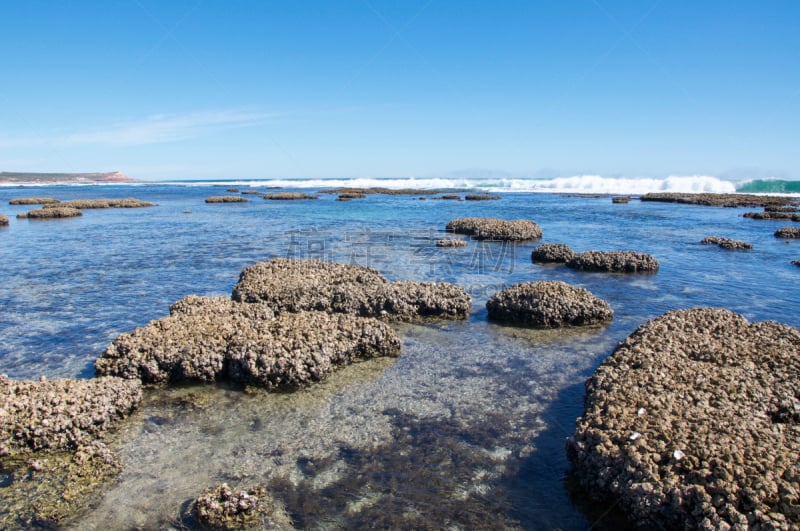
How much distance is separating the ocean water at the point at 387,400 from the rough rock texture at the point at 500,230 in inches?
243

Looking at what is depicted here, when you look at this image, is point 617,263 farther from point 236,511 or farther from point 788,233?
point 788,233

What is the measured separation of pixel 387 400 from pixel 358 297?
4.79 metres

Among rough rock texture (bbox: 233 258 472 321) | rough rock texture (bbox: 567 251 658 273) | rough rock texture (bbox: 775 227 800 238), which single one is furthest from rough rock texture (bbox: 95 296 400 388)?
rough rock texture (bbox: 775 227 800 238)

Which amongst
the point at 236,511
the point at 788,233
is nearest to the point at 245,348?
the point at 236,511

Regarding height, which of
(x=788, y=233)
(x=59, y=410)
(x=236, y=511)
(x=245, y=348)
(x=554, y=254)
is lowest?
(x=236, y=511)

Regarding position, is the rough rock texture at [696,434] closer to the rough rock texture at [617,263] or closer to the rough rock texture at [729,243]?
the rough rock texture at [617,263]

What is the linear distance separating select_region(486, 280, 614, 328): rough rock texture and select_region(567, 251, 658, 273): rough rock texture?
6.66 m

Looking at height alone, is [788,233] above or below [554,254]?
above

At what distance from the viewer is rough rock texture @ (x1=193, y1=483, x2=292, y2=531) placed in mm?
5332

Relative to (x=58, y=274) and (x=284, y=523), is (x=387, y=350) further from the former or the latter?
(x=58, y=274)

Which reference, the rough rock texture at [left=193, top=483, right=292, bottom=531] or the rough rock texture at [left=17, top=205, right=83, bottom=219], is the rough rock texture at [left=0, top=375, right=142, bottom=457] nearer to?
the rough rock texture at [left=193, top=483, right=292, bottom=531]

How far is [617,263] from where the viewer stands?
1897cm

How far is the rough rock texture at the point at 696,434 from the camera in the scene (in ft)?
15.8

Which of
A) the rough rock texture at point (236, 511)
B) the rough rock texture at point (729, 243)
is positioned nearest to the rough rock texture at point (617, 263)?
the rough rock texture at point (729, 243)
